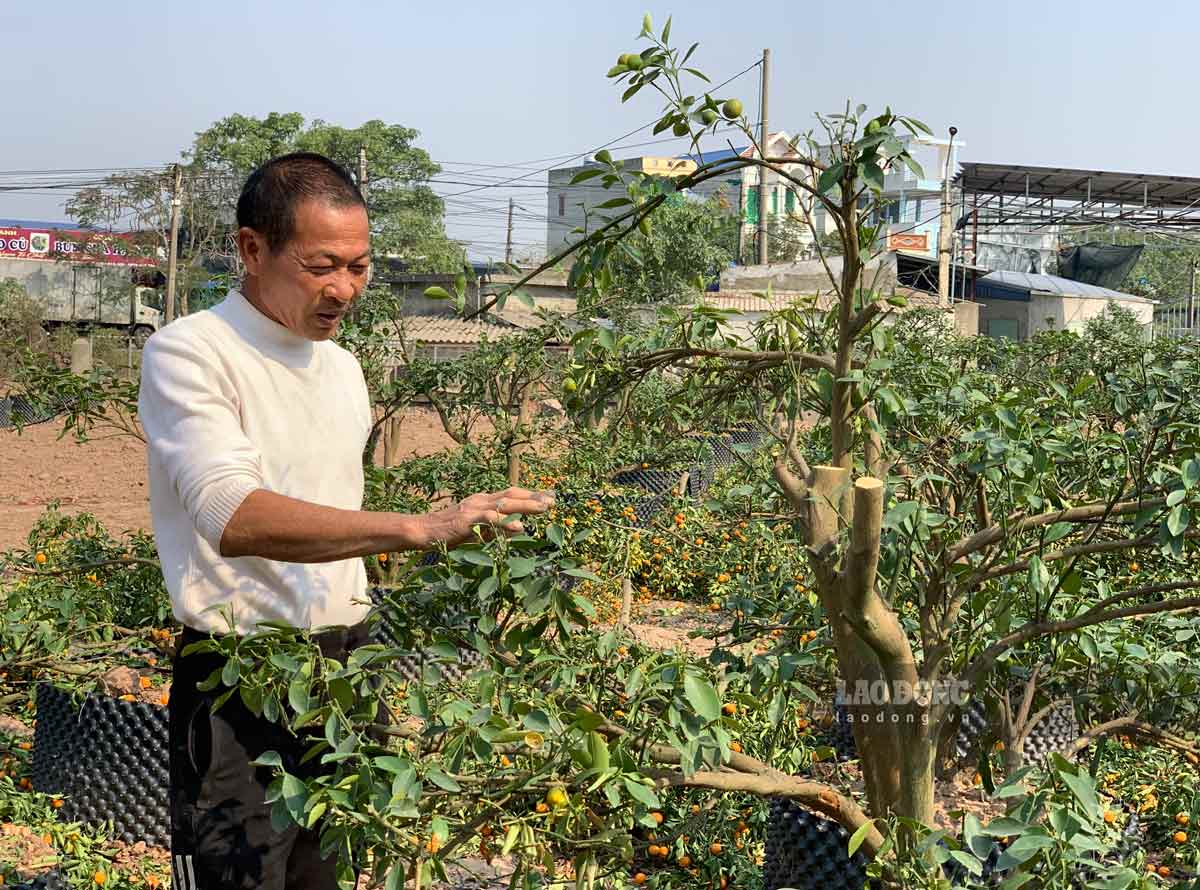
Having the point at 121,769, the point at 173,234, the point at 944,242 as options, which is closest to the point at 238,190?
the point at 173,234

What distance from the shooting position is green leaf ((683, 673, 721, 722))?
1.41m

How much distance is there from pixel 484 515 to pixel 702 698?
1.11 ft

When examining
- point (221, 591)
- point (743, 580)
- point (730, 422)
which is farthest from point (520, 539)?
point (730, 422)

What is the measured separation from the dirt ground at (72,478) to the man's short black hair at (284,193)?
6456 millimetres

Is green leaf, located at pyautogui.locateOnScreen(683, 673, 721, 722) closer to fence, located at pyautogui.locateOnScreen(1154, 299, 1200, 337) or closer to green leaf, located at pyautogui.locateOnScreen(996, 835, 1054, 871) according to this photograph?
green leaf, located at pyautogui.locateOnScreen(996, 835, 1054, 871)

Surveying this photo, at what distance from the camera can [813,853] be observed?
2637mm

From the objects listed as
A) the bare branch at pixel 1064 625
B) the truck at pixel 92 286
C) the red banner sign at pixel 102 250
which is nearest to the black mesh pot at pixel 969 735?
the bare branch at pixel 1064 625

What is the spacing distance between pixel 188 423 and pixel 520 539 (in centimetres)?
53

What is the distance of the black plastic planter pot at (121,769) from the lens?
3357mm

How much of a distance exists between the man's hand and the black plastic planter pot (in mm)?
2183

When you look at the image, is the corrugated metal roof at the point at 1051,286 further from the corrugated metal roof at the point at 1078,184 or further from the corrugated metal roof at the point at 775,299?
the corrugated metal roof at the point at 775,299

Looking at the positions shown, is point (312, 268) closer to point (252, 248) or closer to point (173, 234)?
point (252, 248)

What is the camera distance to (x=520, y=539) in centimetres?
147

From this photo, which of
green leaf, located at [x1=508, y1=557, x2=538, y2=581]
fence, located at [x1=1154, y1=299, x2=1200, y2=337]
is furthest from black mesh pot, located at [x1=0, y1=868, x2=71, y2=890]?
fence, located at [x1=1154, y1=299, x2=1200, y2=337]
